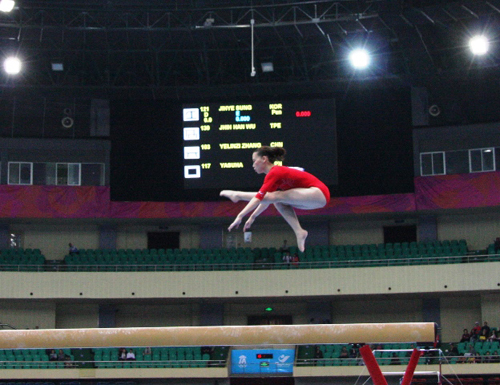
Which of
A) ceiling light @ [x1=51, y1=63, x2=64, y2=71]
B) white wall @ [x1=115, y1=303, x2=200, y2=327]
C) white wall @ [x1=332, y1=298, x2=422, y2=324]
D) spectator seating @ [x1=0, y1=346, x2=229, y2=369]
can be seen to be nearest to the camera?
spectator seating @ [x1=0, y1=346, x2=229, y2=369]

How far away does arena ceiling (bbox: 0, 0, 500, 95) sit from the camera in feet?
59.8

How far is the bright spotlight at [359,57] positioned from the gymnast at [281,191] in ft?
39.8

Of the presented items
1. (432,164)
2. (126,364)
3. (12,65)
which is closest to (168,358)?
(126,364)

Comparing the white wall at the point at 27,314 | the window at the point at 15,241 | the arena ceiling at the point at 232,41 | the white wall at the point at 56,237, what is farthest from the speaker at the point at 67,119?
the white wall at the point at 27,314

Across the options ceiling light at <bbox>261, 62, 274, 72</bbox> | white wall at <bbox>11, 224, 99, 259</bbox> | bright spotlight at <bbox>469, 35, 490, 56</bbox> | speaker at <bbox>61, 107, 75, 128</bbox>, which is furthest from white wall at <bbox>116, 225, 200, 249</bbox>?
bright spotlight at <bbox>469, 35, 490, 56</bbox>

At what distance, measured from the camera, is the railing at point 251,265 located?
2092cm

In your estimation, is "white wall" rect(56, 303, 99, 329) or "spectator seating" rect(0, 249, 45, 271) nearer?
"spectator seating" rect(0, 249, 45, 271)

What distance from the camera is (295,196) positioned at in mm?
7168

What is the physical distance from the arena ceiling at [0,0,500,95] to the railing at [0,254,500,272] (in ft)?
17.4

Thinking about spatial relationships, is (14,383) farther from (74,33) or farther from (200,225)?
(74,33)

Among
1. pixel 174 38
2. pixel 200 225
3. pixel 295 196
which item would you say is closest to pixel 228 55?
pixel 174 38

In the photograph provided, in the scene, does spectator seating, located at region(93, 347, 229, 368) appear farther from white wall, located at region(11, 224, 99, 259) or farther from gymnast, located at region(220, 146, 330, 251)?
gymnast, located at region(220, 146, 330, 251)

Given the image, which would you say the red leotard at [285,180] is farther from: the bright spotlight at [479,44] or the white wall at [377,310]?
the white wall at [377,310]

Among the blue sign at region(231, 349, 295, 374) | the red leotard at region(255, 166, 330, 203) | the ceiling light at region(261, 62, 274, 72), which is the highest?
the ceiling light at region(261, 62, 274, 72)
